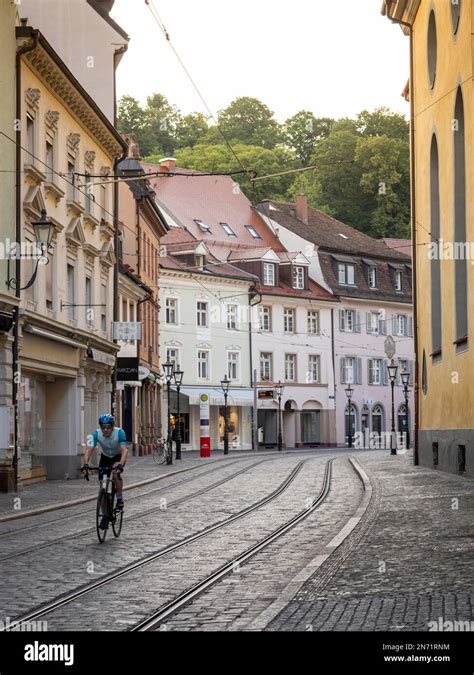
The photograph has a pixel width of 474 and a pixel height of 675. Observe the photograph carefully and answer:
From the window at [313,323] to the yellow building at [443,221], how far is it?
41468mm

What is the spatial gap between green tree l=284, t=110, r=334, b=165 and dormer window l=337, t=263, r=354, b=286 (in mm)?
11676

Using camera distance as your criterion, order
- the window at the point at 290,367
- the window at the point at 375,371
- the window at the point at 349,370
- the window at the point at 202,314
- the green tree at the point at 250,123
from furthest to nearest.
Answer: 1. the green tree at the point at 250,123
2. the window at the point at 375,371
3. the window at the point at 349,370
4. the window at the point at 290,367
5. the window at the point at 202,314

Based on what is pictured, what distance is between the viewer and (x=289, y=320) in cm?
7850

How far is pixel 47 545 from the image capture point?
16469mm

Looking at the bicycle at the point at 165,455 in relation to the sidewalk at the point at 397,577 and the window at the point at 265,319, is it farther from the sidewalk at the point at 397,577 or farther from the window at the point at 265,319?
the window at the point at 265,319

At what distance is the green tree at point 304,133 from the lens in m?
92.0

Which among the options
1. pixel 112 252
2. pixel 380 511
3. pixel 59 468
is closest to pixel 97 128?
pixel 112 252

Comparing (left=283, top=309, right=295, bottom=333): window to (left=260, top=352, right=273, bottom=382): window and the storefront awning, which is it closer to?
(left=260, top=352, right=273, bottom=382): window

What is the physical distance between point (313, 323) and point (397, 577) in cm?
6819

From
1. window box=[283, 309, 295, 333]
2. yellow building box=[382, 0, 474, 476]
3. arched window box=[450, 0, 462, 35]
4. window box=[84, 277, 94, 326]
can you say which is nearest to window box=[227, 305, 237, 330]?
window box=[283, 309, 295, 333]

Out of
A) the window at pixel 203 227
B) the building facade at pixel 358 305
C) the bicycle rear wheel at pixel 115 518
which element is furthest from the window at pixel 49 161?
the building facade at pixel 358 305

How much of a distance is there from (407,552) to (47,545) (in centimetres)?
502

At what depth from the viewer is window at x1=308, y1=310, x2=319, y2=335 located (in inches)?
3135

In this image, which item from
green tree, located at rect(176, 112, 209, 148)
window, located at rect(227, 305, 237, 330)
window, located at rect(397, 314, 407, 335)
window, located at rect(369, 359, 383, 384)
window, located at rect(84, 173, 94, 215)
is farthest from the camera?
green tree, located at rect(176, 112, 209, 148)
